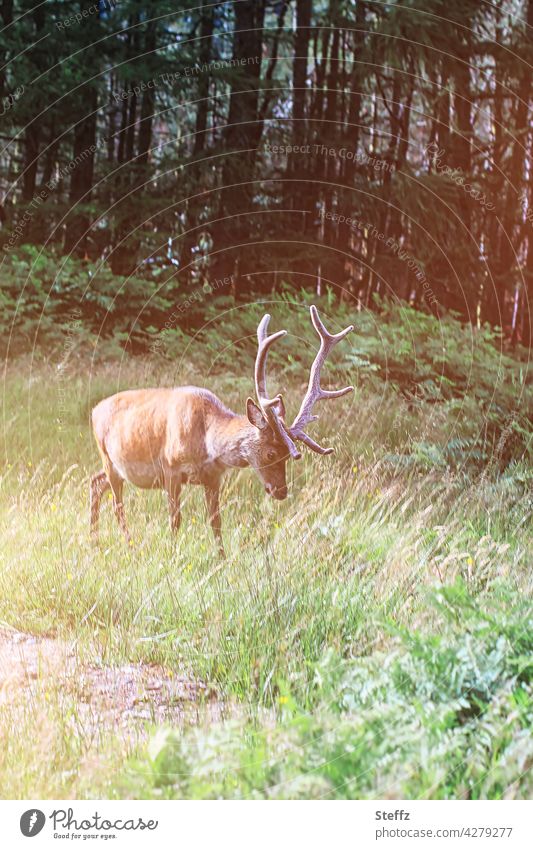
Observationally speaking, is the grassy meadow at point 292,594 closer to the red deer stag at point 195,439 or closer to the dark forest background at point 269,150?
the red deer stag at point 195,439

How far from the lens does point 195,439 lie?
4.72 meters

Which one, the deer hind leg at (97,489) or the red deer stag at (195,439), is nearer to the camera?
the red deer stag at (195,439)

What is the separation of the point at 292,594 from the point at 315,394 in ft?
3.87

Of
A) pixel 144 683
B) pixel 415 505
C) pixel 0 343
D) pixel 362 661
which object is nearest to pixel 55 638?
pixel 144 683

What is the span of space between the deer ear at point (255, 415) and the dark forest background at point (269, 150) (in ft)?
4.90

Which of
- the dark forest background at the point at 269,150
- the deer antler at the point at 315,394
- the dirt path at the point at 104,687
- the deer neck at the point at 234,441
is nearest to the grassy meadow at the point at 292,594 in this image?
the dirt path at the point at 104,687

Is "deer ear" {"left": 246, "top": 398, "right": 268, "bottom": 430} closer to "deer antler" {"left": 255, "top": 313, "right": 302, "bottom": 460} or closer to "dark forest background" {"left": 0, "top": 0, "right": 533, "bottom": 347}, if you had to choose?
"deer antler" {"left": 255, "top": 313, "right": 302, "bottom": 460}

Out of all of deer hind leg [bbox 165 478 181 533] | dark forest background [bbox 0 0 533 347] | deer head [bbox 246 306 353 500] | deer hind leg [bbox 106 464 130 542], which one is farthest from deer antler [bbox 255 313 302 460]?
dark forest background [bbox 0 0 533 347]

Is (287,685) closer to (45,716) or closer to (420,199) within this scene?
(45,716)

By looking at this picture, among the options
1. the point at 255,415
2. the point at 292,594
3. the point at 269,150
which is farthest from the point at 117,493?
the point at 269,150

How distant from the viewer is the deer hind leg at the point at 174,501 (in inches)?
185
